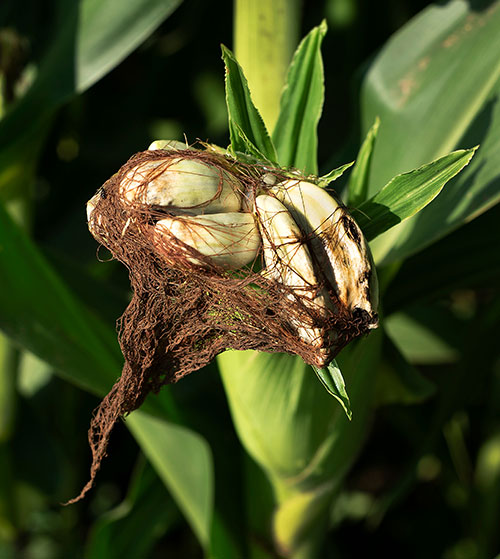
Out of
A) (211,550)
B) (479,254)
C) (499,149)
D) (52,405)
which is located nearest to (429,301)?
(479,254)

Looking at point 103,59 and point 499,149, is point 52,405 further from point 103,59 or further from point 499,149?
point 499,149

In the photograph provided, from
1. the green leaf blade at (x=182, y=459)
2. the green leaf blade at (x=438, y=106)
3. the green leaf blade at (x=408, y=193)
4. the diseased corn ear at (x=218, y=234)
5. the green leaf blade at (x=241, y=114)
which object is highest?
the green leaf blade at (x=241, y=114)

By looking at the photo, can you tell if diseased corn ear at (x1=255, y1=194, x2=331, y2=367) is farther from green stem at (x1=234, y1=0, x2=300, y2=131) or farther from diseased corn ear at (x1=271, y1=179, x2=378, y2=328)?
green stem at (x1=234, y1=0, x2=300, y2=131)

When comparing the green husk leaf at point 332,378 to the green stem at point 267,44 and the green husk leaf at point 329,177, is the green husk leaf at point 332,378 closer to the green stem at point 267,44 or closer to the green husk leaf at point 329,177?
the green husk leaf at point 329,177

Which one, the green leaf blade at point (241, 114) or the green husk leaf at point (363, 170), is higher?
the green leaf blade at point (241, 114)

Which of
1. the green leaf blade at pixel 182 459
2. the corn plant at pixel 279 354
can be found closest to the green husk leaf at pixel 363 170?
the corn plant at pixel 279 354

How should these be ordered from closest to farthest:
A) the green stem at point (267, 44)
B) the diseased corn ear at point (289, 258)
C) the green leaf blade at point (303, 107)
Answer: the diseased corn ear at point (289, 258) < the green leaf blade at point (303, 107) < the green stem at point (267, 44)
